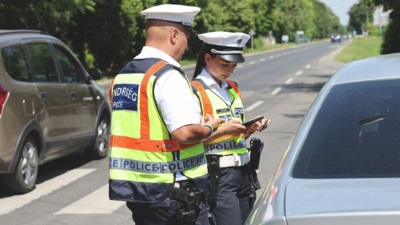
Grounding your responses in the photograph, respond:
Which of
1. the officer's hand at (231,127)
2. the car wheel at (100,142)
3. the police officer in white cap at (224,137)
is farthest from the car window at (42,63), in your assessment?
the officer's hand at (231,127)

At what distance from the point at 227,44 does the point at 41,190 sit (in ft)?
15.7

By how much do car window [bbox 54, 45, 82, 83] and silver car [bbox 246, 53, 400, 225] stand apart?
6.18 metres

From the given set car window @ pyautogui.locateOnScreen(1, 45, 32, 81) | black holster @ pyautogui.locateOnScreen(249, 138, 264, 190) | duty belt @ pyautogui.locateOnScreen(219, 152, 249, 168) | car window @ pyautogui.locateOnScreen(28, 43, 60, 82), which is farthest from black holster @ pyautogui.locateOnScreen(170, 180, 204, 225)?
car window @ pyautogui.locateOnScreen(28, 43, 60, 82)

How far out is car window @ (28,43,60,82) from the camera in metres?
8.54

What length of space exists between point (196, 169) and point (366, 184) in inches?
37.4

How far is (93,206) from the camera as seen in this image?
7344mm

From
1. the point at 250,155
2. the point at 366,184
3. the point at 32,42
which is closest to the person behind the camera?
the point at 366,184

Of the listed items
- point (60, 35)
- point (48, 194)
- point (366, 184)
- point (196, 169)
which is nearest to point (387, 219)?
point (366, 184)

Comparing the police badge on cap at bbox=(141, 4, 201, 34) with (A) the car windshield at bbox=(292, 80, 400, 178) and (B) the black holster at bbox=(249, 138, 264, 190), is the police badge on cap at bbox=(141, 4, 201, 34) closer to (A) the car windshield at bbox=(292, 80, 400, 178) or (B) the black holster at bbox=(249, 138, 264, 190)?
(A) the car windshield at bbox=(292, 80, 400, 178)

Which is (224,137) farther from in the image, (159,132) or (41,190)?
(41,190)

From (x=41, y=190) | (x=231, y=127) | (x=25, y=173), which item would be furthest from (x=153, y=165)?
(x=41, y=190)

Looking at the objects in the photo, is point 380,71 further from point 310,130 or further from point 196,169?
point 196,169

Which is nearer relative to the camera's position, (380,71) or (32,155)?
(380,71)

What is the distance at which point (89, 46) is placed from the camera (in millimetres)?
36969
